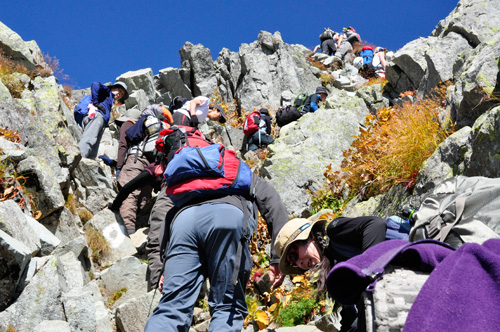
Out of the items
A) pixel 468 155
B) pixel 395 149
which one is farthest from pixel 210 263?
pixel 395 149

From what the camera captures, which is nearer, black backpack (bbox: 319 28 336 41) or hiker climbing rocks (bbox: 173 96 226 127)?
hiker climbing rocks (bbox: 173 96 226 127)

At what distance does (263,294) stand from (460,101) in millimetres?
3977

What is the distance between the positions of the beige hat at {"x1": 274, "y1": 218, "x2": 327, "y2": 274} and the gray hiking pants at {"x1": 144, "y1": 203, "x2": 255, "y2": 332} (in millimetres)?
361

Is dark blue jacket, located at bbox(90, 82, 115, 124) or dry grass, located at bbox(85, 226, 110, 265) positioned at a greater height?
dark blue jacket, located at bbox(90, 82, 115, 124)

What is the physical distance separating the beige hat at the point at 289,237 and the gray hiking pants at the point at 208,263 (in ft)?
1.18

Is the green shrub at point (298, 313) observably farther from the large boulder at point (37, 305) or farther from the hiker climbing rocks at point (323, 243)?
the large boulder at point (37, 305)

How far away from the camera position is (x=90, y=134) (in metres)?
10.4

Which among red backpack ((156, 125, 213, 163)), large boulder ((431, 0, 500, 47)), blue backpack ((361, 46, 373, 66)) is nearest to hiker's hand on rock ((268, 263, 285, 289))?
red backpack ((156, 125, 213, 163))

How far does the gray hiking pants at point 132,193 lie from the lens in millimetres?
8492

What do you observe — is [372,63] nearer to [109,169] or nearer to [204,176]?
[109,169]

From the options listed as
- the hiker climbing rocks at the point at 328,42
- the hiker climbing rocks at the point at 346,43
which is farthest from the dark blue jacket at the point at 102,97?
the hiker climbing rocks at the point at 328,42

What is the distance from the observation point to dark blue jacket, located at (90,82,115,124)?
1049 centimetres

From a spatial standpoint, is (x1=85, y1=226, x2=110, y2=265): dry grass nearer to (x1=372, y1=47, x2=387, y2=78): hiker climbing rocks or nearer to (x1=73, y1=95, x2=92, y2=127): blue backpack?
(x1=73, y1=95, x2=92, y2=127): blue backpack

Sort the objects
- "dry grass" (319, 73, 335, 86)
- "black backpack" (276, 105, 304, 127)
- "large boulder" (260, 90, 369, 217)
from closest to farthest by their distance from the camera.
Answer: "large boulder" (260, 90, 369, 217) < "black backpack" (276, 105, 304, 127) < "dry grass" (319, 73, 335, 86)
